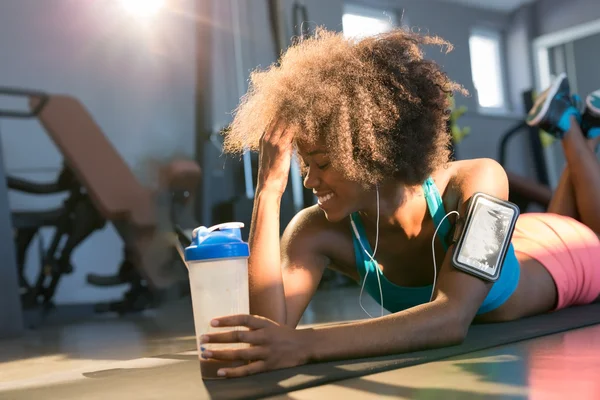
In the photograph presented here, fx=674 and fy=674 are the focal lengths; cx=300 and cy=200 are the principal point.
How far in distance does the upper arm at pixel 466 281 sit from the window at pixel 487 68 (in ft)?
15.1

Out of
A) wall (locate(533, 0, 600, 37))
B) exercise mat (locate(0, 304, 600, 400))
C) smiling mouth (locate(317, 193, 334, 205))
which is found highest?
wall (locate(533, 0, 600, 37))

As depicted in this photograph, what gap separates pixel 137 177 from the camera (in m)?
4.10

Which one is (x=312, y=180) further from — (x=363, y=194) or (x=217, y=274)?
(x=217, y=274)

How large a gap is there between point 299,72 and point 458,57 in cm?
450

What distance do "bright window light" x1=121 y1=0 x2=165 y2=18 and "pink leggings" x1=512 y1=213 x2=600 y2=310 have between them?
2.90 meters

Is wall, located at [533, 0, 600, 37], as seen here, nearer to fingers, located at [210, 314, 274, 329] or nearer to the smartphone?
the smartphone

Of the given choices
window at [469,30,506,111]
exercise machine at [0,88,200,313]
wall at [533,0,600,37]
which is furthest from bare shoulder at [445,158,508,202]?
wall at [533,0,600,37]

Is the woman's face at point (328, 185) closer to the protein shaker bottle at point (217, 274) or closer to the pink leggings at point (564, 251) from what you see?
the protein shaker bottle at point (217, 274)

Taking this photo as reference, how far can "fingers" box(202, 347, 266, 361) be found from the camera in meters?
1.02

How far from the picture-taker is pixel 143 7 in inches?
165

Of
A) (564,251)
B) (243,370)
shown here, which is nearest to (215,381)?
(243,370)

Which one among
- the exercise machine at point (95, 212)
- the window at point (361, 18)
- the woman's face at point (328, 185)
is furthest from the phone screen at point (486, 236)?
the window at point (361, 18)

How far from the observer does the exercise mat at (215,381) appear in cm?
102

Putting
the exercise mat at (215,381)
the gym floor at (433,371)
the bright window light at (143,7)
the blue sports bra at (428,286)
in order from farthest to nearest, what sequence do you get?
1. the bright window light at (143,7)
2. the blue sports bra at (428,286)
3. the exercise mat at (215,381)
4. the gym floor at (433,371)
